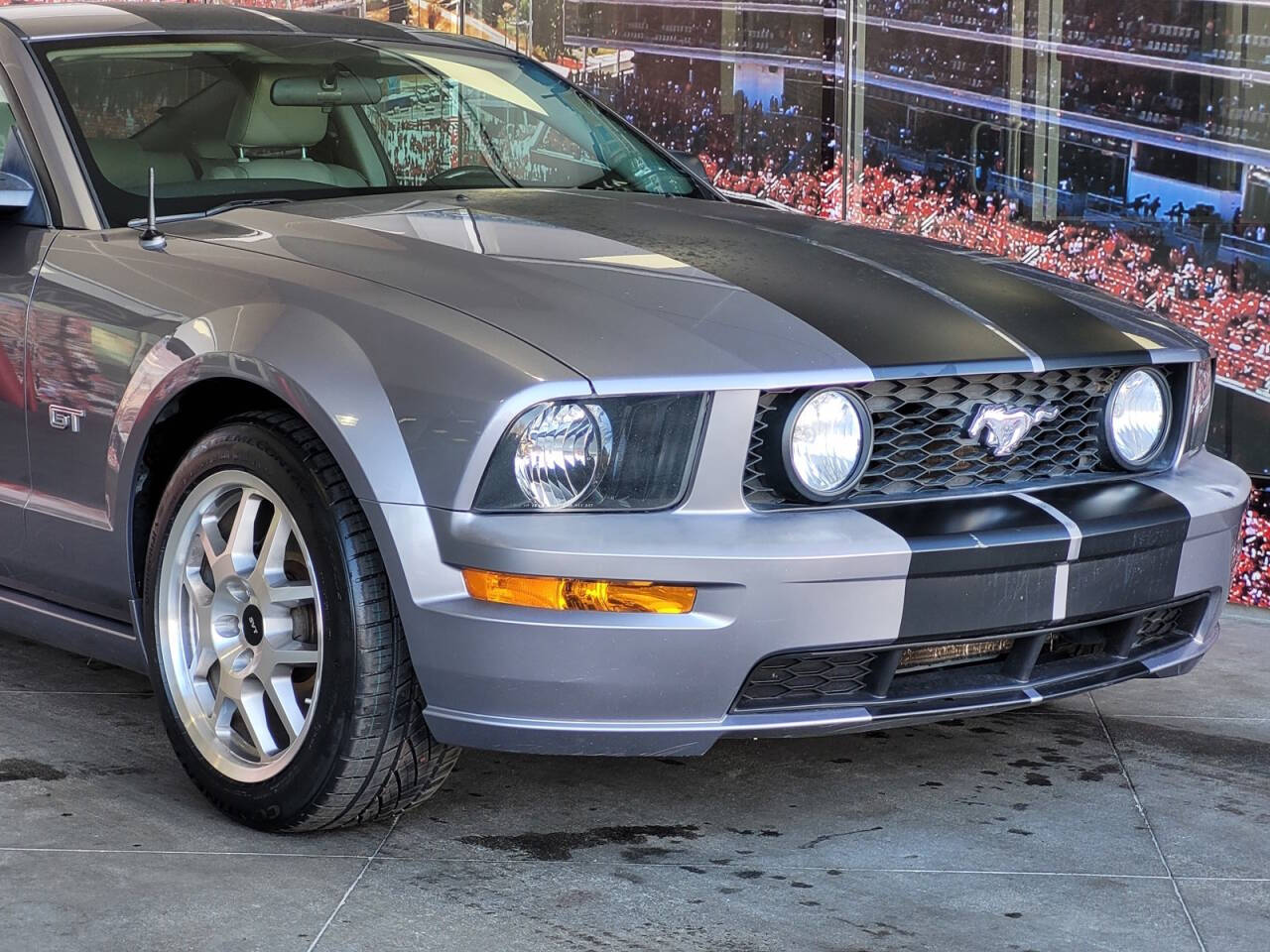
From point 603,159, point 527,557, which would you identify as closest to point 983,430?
point 527,557

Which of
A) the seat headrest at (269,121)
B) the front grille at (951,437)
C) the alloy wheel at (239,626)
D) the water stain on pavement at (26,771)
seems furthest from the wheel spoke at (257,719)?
the seat headrest at (269,121)

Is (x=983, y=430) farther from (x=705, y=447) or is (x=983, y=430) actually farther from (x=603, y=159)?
(x=603, y=159)

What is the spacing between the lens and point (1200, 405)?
11.2ft

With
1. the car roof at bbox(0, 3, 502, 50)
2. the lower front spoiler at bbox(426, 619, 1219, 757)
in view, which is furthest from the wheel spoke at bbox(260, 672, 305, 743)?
the car roof at bbox(0, 3, 502, 50)

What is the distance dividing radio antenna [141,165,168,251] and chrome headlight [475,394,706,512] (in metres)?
0.98

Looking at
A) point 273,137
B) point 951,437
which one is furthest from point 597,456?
point 273,137

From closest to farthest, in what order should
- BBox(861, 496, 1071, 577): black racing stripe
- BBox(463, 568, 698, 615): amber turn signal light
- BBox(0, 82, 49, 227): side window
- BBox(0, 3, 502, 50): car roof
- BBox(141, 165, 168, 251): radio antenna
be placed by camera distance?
BBox(463, 568, 698, 615): amber turn signal light, BBox(861, 496, 1071, 577): black racing stripe, BBox(141, 165, 168, 251): radio antenna, BBox(0, 82, 49, 227): side window, BBox(0, 3, 502, 50): car roof

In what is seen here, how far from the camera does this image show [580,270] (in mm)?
3041

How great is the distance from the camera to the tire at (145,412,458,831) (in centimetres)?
286

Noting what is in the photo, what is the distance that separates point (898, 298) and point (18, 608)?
1815 mm

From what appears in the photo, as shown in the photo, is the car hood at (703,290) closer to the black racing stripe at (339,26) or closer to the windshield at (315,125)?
the windshield at (315,125)

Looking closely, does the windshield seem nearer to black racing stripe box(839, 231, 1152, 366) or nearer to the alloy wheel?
the alloy wheel

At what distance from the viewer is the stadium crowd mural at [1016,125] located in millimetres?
5574

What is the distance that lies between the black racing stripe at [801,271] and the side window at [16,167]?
0.83 meters
